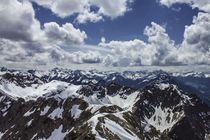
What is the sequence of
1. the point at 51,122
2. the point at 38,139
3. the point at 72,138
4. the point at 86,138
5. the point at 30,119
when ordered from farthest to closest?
the point at 30,119, the point at 51,122, the point at 38,139, the point at 72,138, the point at 86,138

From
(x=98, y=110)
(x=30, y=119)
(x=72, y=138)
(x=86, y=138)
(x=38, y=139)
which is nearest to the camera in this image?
(x=86, y=138)

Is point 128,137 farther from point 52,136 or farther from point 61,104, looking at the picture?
point 61,104

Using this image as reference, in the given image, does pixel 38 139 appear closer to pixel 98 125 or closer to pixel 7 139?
pixel 7 139

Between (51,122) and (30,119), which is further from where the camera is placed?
(30,119)

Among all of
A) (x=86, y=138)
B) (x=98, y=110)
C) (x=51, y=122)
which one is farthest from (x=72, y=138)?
(x=51, y=122)

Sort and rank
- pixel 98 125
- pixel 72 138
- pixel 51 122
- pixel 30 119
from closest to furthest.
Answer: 1. pixel 72 138
2. pixel 98 125
3. pixel 51 122
4. pixel 30 119

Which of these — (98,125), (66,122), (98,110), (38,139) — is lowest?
(38,139)

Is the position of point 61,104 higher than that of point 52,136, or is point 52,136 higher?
point 61,104

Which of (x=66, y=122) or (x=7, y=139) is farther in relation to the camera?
(x=7, y=139)

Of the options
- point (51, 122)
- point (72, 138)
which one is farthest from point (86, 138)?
point (51, 122)
